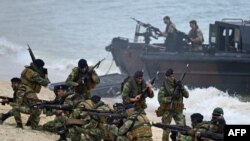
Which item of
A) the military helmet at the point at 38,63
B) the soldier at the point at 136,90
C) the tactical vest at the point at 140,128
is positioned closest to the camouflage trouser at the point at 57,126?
the military helmet at the point at 38,63

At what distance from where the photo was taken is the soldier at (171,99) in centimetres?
1234

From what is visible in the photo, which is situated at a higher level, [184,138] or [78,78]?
[78,78]

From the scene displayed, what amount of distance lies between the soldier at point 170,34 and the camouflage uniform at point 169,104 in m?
9.72

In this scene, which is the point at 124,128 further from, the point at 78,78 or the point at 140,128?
the point at 78,78

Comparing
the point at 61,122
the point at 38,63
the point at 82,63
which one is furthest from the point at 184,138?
the point at 38,63

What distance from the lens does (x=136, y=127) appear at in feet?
31.8

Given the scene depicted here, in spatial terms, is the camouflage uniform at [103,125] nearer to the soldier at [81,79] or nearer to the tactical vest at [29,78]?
the soldier at [81,79]

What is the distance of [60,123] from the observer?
11812 millimetres

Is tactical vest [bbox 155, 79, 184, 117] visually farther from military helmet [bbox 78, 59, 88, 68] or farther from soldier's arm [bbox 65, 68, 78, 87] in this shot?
soldier's arm [bbox 65, 68, 78, 87]

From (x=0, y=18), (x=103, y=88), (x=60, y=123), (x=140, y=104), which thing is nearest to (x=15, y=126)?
(x=60, y=123)

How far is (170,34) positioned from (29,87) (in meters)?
10.8

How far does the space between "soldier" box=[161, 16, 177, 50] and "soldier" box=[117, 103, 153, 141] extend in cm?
1246

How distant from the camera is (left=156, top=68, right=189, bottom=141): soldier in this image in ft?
40.5

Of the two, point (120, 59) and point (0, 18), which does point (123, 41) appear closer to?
point (120, 59)
